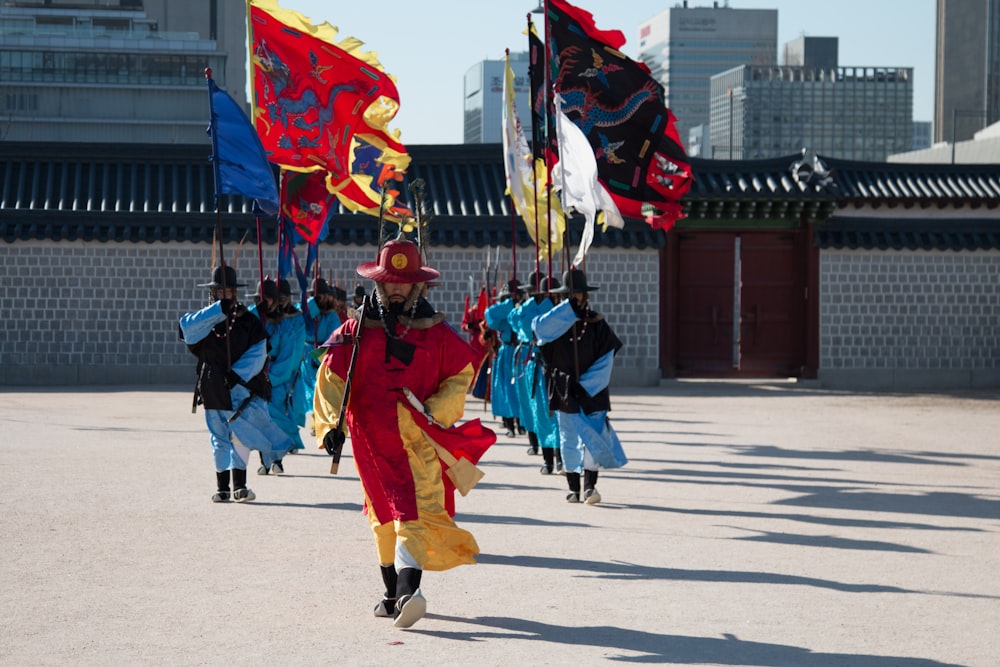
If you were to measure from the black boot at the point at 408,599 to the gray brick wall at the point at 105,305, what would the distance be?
1510 centimetres

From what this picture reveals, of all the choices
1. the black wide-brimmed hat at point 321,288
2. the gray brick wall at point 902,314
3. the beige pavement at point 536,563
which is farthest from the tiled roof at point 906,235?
the black wide-brimmed hat at point 321,288

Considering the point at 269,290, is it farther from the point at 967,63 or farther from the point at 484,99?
the point at 484,99

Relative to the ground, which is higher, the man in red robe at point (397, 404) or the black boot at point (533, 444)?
the man in red robe at point (397, 404)

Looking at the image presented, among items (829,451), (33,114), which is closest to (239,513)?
(829,451)

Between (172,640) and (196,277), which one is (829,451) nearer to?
(172,640)

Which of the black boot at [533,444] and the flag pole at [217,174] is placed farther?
the black boot at [533,444]

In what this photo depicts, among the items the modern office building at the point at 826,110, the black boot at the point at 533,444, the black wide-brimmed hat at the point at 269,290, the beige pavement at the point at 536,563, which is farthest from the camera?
the modern office building at the point at 826,110

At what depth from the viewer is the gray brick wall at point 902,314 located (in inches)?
856

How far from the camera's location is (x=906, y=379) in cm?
2184

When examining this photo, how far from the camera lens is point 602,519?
905 cm

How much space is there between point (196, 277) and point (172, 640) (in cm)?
1589

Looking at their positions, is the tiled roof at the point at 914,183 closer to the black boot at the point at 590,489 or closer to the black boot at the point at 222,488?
the black boot at the point at 590,489

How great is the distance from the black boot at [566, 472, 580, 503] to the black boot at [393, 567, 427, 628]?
12.4ft

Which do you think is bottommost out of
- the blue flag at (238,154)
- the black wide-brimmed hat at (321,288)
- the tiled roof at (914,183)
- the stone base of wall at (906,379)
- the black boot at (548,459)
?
the stone base of wall at (906,379)
